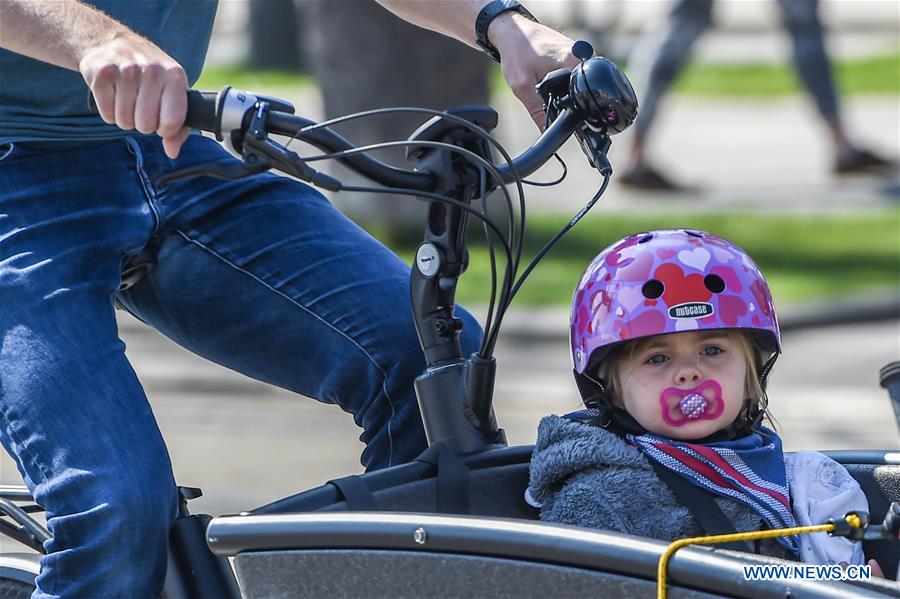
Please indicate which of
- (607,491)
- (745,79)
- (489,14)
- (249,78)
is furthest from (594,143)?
(249,78)

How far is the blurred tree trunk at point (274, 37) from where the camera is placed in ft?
67.8

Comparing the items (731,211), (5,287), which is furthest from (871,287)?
(5,287)

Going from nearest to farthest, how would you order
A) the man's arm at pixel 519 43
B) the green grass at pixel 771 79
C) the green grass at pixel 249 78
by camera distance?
the man's arm at pixel 519 43, the green grass at pixel 771 79, the green grass at pixel 249 78

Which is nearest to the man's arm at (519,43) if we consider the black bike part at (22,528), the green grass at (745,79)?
the black bike part at (22,528)

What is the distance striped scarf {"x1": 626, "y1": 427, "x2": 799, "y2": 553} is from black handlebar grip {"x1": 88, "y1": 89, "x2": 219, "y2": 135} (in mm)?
897

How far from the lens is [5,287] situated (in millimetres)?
2537

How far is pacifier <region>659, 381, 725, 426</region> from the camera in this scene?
8.79 ft

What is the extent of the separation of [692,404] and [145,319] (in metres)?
0.97

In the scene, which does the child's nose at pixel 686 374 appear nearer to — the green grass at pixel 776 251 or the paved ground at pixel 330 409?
the paved ground at pixel 330 409

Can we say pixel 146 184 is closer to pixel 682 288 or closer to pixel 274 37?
pixel 682 288

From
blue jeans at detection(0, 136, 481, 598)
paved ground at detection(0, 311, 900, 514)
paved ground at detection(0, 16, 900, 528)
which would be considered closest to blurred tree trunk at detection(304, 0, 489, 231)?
paved ground at detection(0, 16, 900, 528)

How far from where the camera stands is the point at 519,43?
282 centimetres

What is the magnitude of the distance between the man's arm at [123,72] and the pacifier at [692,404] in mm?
910

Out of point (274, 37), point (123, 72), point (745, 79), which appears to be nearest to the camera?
point (123, 72)
